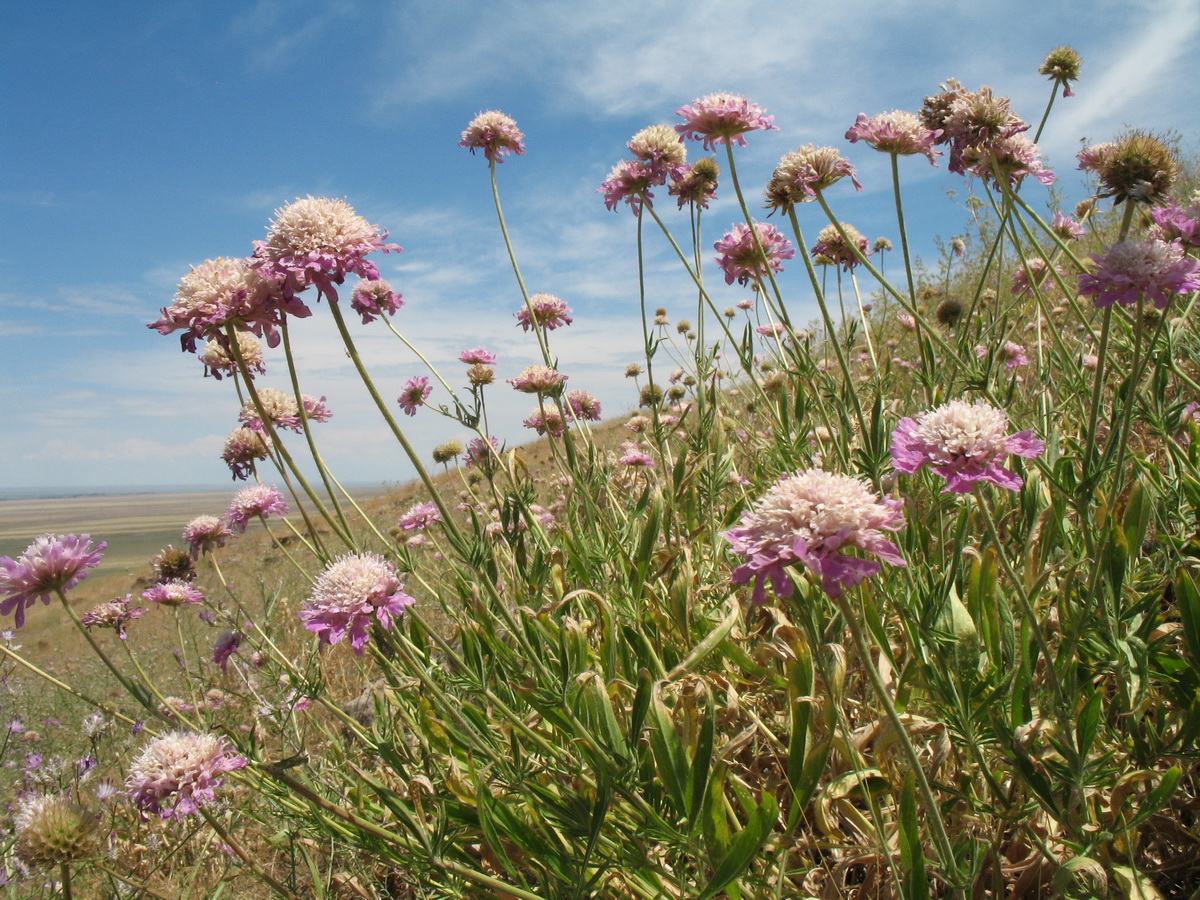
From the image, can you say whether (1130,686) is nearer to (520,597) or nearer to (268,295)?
(520,597)

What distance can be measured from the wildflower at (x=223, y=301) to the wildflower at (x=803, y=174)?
5.19 feet

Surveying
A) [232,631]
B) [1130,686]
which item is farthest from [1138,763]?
[232,631]

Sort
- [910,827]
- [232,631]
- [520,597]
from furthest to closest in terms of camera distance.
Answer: [232,631], [520,597], [910,827]

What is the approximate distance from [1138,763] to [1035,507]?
56 cm

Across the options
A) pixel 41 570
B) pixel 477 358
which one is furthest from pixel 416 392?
pixel 41 570

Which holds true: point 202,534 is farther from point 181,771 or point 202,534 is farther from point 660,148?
point 660,148

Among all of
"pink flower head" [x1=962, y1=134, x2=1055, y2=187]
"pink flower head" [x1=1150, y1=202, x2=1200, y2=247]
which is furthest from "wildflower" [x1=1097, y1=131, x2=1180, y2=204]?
"pink flower head" [x1=962, y1=134, x2=1055, y2=187]

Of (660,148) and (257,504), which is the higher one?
(660,148)

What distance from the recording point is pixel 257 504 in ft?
9.11

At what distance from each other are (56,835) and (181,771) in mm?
329

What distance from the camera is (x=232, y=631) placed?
2734 millimetres

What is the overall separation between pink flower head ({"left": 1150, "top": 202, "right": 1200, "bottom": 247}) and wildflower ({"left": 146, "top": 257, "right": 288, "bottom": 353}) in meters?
2.18

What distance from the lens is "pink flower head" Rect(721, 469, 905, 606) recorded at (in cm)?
106

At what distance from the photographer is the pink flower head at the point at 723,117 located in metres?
2.34
